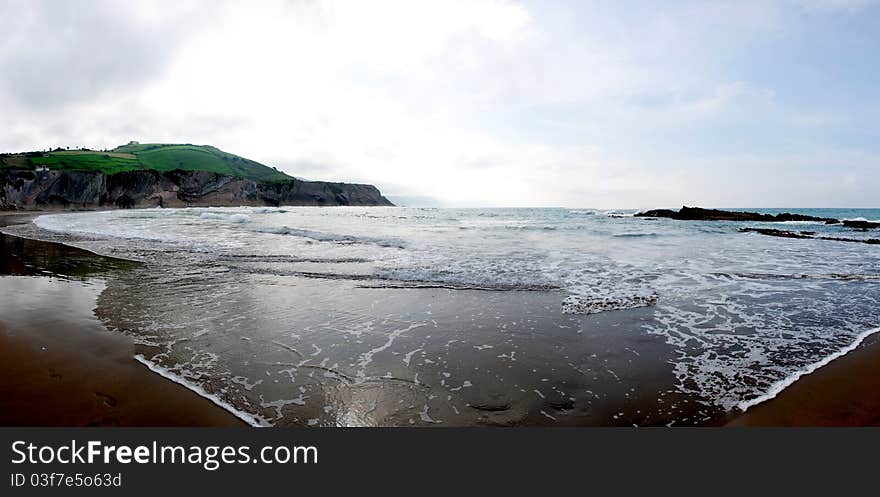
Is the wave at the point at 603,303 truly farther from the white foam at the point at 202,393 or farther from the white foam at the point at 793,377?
the white foam at the point at 202,393

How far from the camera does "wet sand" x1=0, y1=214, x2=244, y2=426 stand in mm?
3832

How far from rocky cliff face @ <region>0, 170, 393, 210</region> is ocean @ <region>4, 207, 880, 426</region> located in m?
71.1

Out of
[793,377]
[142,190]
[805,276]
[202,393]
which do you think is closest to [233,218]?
[202,393]

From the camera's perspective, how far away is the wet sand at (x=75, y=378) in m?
3.83

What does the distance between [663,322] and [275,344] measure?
6.54 m

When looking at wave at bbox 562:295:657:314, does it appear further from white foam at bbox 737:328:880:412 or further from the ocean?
white foam at bbox 737:328:880:412

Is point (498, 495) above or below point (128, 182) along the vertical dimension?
below

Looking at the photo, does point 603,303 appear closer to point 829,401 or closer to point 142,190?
point 829,401

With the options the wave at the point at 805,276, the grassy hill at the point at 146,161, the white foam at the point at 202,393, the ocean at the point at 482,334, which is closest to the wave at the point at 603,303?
the ocean at the point at 482,334

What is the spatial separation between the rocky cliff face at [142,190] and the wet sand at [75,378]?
73.5 m

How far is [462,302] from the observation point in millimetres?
8469

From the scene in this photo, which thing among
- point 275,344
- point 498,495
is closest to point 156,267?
point 275,344

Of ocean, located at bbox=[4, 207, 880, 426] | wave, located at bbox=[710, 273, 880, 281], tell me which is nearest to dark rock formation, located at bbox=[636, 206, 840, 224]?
ocean, located at bbox=[4, 207, 880, 426]

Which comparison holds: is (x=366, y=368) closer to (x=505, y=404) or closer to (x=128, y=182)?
(x=505, y=404)
